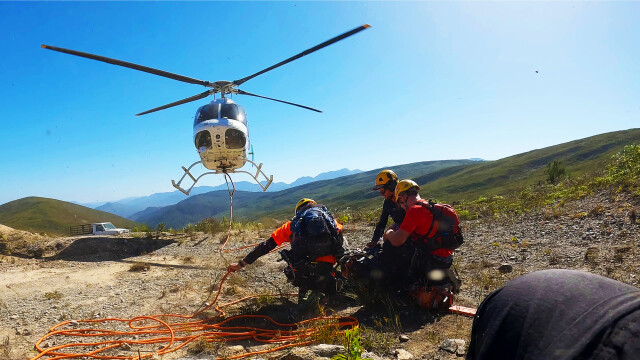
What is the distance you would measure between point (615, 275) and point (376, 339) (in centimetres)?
472

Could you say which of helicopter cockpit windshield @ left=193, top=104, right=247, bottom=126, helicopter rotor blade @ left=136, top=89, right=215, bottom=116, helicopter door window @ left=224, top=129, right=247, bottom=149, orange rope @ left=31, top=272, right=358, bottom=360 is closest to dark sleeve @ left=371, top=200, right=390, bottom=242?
orange rope @ left=31, top=272, right=358, bottom=360

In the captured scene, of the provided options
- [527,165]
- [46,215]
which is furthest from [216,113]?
[46,215]

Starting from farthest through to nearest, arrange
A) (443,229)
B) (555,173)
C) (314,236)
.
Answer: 1. (555,173)
2. (314,236)
3. (443,229)

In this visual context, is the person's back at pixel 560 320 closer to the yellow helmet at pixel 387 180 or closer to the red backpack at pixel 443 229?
the red backpack at pixel 443 229

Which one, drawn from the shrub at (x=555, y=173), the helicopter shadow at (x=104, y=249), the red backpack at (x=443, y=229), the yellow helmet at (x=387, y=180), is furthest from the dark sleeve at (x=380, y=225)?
the shrub at (x=555, y=173)

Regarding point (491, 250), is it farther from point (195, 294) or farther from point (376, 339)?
point (195, 294)

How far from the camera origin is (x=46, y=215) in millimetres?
115875

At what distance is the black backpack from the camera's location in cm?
601

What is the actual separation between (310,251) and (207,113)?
970 centimetres

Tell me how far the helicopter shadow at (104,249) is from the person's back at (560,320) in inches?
556

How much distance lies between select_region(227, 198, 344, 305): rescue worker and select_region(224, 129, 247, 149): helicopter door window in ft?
26.9

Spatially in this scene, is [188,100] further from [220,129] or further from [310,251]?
[310,251]

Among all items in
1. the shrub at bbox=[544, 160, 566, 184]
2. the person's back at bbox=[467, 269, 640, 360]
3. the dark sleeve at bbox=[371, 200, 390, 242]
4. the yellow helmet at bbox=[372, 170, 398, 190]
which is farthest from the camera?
the shrub at bbox=[544, 160, 566, 184]

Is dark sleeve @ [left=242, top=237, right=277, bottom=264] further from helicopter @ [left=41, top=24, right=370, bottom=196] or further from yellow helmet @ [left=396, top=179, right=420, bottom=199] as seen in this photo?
helicopter @ [left=41, top=24, right=370, bottom=196]
